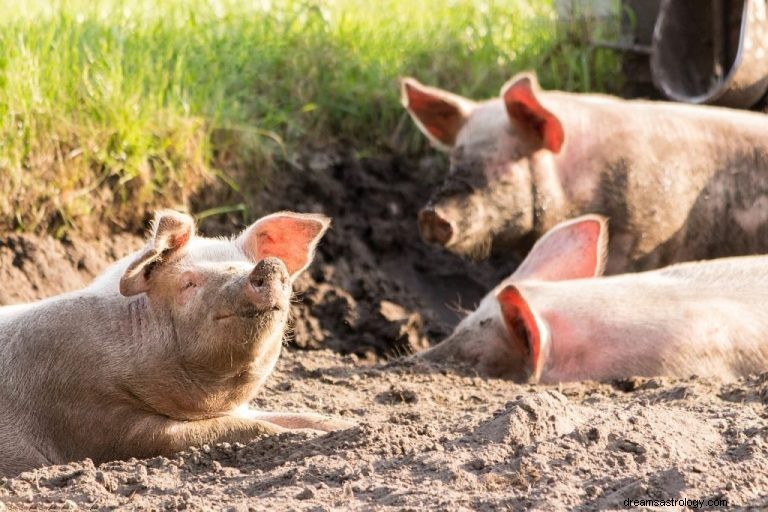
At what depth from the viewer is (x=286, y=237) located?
4531 mm

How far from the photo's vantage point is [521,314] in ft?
17.5

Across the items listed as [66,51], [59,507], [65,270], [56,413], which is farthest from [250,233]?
[66,51]

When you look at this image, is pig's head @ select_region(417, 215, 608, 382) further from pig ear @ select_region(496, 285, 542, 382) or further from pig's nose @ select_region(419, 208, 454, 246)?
pig's nose @ select_region(419, 208, 454, 246)

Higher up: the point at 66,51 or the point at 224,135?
the point at 66,51

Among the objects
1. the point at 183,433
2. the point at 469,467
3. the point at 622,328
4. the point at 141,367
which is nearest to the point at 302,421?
the point at 183,433

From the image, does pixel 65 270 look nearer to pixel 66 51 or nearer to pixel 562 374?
pixel 66 51

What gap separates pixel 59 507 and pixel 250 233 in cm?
116

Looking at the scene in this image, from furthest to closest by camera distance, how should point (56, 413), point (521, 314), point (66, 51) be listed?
point (66, 51) → point (521, 314) → point (56, 413)

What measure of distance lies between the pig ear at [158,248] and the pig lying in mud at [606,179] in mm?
2515

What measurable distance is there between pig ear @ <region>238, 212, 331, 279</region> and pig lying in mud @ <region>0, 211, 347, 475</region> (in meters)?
0.02

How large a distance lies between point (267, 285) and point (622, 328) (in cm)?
204

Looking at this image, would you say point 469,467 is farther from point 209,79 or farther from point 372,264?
point 209,79

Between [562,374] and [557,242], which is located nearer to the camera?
[562,374]

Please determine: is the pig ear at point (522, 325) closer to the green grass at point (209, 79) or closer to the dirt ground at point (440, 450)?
the dirt ground at point (440, 450)
